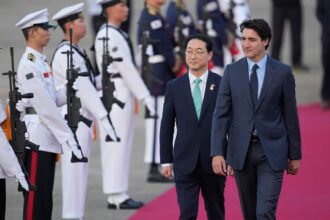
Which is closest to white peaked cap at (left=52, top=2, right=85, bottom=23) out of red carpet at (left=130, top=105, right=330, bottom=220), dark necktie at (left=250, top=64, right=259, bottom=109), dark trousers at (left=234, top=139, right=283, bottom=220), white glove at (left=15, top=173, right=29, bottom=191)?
red carpet at (left=130, top=105, right=330, bottom=220)

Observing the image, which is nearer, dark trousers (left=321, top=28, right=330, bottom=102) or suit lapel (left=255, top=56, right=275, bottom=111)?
suit lapel (left=255, top=56, right=275, bottom=111)

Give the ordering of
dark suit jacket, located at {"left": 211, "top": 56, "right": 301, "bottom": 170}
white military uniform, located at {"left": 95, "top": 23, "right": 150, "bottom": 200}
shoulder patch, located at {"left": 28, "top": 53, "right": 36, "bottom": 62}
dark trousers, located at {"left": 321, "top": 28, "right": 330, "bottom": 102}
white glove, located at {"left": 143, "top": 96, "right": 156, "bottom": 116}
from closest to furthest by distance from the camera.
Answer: dark suit jacket, located at {"left": 211, "top": 56, "right": 301, "bottom": 170} → shoulder patch, located at {"left": 28, "top": 53, "right": 36, "bottom": 62} → white military uniform, located at {"left": 95, "top": 23, "right": 150, "bottom": 200} → white glove, located at {"left": 143, "top": 96, "right": 156, "bottom": 116} → dark trousers, located at {"left": 321, "top": 28, "right": 330, "bottom": 102}

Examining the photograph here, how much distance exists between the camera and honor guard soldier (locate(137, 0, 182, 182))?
1213 centimetres

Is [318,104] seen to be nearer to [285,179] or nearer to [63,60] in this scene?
[285,179]

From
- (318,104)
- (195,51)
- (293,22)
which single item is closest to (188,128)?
(195,51)

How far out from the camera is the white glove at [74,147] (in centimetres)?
924

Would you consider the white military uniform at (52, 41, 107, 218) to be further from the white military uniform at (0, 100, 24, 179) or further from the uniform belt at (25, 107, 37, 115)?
the white military uniform at (0, 100, 24, 179)

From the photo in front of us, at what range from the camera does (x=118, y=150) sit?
11.3 m

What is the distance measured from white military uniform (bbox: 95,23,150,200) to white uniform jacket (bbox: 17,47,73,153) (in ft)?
5.86

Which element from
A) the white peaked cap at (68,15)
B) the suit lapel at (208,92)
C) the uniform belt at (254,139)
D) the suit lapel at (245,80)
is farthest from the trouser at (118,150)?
the uniform belt at (254,139)

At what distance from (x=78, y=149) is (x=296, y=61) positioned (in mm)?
8600

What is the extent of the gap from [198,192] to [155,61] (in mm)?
3667

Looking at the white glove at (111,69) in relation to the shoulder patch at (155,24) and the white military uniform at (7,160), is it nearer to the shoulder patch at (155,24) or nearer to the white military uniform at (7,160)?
the shoulder patch at (155,24)

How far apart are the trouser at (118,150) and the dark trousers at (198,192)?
2.37 meters
